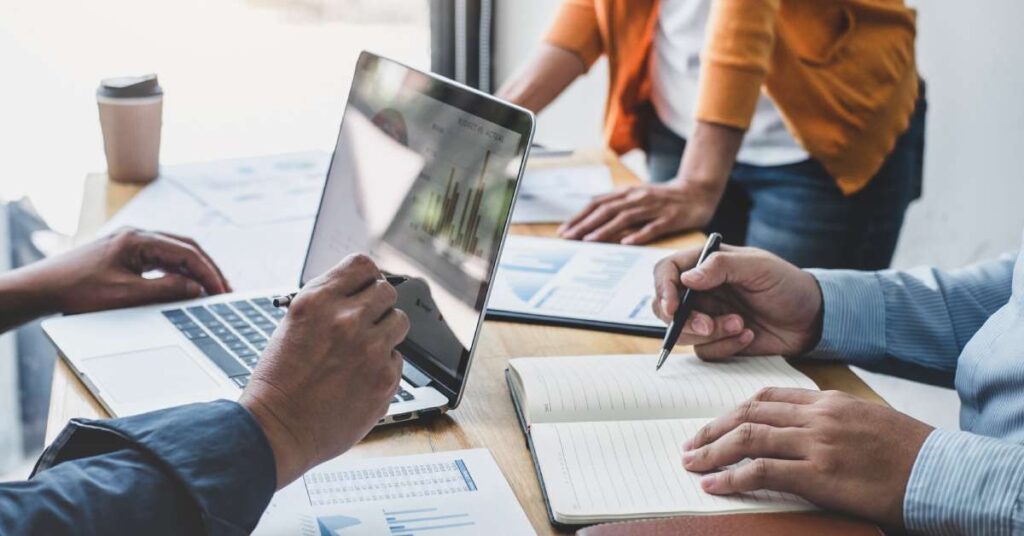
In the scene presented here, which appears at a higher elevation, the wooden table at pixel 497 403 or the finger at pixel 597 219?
the finger at pixel 597 219

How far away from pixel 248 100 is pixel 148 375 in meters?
1.28

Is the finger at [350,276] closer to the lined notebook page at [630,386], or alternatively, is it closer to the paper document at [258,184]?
the lined notebook page at [630,386]

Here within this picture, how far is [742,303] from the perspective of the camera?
3.51ft

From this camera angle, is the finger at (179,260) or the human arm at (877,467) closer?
the human arm at (877,467)

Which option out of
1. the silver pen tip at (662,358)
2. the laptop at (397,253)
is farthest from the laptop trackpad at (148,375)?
the silver pen tip at (662,358)

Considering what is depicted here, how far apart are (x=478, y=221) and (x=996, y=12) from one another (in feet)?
4.64

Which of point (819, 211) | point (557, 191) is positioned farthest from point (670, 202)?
point (819, 211)

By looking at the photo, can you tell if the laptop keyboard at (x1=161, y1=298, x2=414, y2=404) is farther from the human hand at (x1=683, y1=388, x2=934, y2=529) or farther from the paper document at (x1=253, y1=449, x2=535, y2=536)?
the human hand at (x1=683, y1=388, x2=934, y2=529)

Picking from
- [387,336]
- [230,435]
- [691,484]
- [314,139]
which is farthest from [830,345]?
[314,139]

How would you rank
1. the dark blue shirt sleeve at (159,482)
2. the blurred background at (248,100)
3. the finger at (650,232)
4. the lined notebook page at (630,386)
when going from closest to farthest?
the dark blue shirt sleeve at (159,482) < the lined notebook page at (630,386) < the finger at (650,232) < the blurred background at (248,100)

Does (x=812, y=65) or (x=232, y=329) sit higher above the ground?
(x=812, y=65)

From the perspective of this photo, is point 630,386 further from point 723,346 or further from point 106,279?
point 106,279

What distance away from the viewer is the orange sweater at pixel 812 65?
1.48m

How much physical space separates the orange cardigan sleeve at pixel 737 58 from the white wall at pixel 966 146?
68cm
